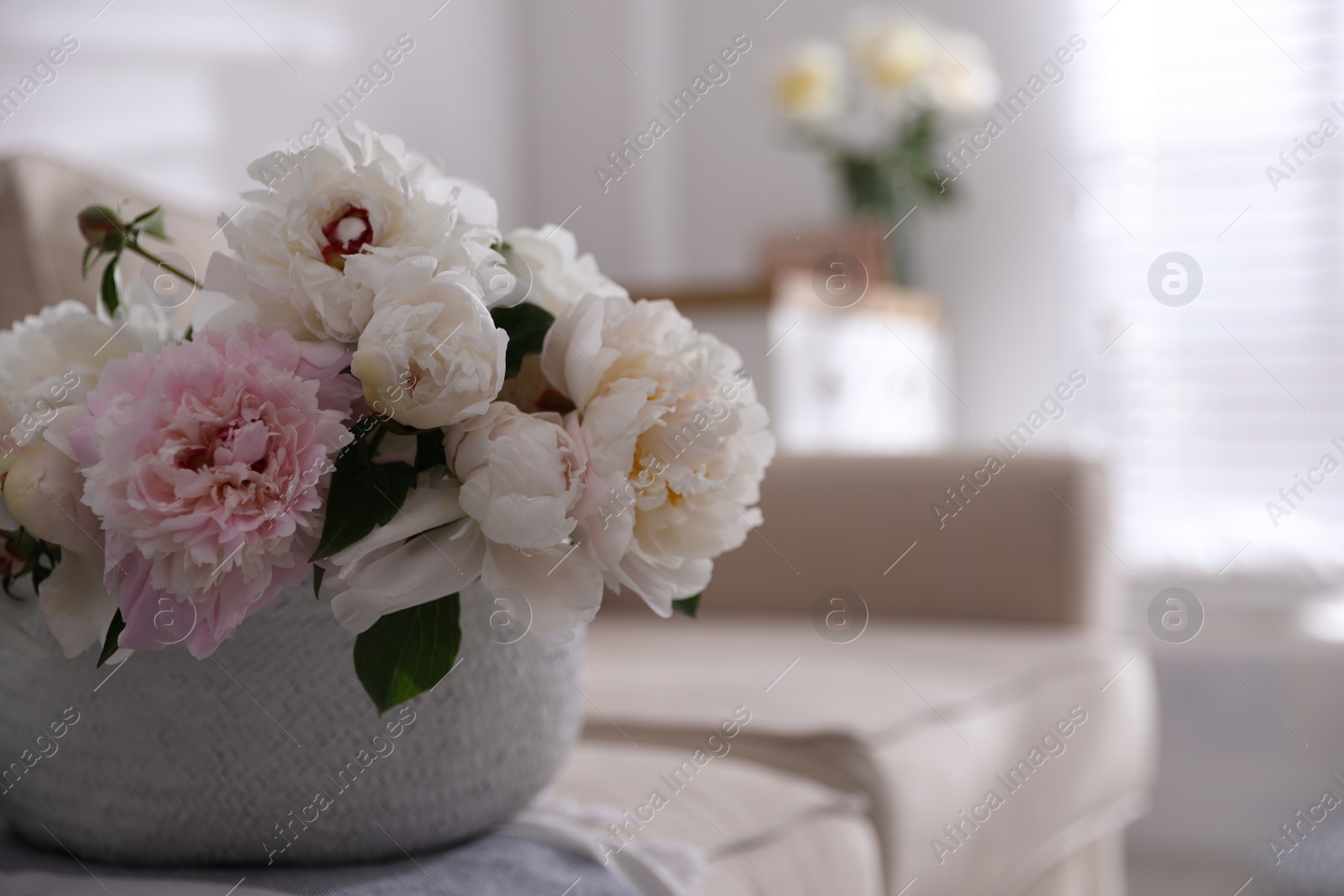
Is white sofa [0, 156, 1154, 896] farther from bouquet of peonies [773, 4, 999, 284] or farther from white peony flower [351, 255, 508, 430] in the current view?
bouquet of peonies [773, 4, 999, 284]

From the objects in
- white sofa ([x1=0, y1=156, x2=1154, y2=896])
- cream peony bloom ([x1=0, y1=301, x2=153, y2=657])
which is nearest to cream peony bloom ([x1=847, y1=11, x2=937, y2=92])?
white sofa ([x1=0, y1=156, x2=1154, y2=896])

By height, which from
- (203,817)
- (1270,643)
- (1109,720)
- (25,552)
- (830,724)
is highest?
(25,552)

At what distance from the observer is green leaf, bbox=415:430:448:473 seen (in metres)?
0.50

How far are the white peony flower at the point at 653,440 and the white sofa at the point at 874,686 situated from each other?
0.66 feet

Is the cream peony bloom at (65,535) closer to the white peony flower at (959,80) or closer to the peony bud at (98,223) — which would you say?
the peony bud at (98,223)

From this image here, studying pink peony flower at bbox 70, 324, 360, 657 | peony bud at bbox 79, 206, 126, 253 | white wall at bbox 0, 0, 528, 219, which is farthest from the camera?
white wall at bbox 0, 0, 528, 219

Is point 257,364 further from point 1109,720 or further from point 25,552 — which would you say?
point 1109,720

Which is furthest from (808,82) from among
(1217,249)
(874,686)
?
(874,686)

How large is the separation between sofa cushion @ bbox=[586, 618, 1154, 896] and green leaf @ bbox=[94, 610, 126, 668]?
0.50 metres

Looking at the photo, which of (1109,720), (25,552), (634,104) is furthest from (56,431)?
(634,104)

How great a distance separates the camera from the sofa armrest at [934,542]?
1.38 metres

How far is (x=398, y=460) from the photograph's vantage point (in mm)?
498

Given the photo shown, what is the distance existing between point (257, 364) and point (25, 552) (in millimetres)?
138

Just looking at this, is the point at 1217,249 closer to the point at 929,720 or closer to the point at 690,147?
the point at 690,147
